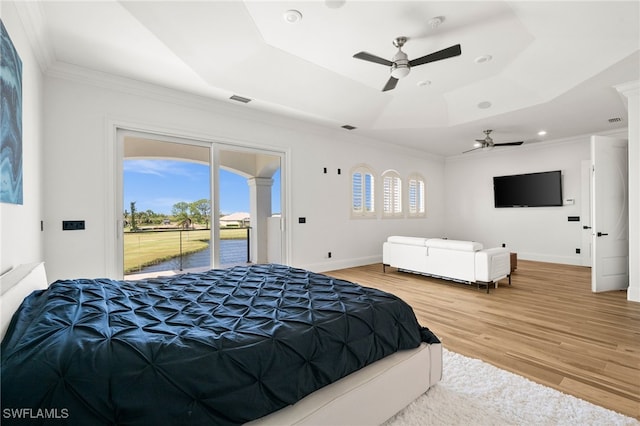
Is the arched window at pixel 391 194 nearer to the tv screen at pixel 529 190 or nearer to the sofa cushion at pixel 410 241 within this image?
the sofa cushion at pixel 410 241

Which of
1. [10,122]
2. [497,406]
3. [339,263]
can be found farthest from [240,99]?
[497,406]

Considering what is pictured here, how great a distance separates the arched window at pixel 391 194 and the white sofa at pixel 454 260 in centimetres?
179

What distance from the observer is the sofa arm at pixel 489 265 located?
4340 mm

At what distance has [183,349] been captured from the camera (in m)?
1.16

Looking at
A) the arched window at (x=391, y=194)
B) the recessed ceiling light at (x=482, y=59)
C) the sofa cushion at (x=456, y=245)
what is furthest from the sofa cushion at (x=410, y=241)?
the recessed ceiling light at (x=482, y=59)

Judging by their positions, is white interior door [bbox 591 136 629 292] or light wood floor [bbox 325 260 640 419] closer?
light wood floor [bbox 325 260 640 419]

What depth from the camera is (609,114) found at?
5062mm

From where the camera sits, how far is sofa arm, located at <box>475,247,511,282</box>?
4.34 meters

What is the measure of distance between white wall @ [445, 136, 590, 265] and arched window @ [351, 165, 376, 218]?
124 inches

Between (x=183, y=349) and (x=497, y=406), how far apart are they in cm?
184

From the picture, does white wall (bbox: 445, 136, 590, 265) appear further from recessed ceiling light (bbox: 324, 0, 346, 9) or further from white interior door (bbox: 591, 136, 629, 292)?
recessed ceiling light (bbox: 324, 0, 346, 9)

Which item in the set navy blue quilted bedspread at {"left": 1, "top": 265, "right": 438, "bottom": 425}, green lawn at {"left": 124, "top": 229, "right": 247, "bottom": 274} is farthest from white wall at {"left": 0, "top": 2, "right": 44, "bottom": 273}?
green lawn at {"left": 124, "top": 229, "right": 247, "bottom": 274}

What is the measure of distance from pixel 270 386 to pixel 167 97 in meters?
4.19

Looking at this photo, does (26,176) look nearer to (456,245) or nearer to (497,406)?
(497,406)
